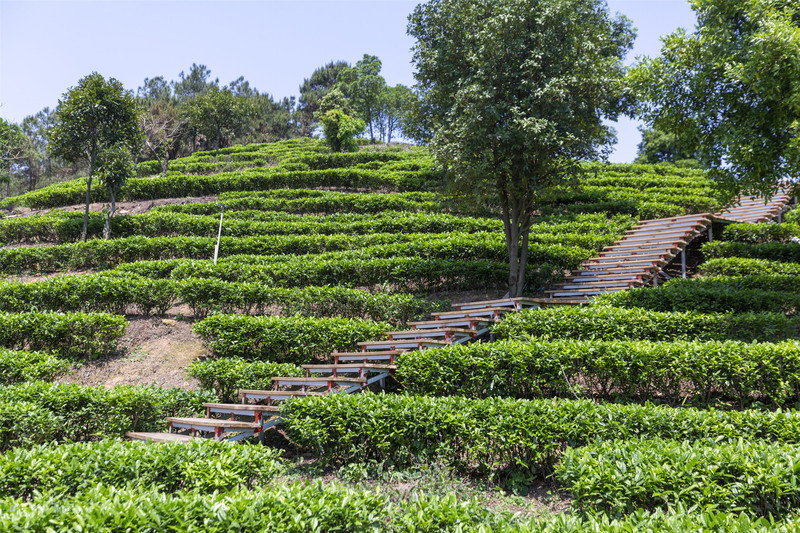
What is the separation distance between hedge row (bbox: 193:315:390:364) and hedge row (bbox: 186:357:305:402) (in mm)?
870

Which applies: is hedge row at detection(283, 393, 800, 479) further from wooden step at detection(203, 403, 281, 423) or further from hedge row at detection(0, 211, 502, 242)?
hedge row at detection(0, 211, 502, 242)

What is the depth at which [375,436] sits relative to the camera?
5.97 metres

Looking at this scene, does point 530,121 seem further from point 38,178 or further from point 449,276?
point 38,178

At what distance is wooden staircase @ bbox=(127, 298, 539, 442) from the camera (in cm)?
676

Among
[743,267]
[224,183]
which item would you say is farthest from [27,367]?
[224,183]

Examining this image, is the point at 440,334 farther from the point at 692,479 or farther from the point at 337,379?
the point at 692,479

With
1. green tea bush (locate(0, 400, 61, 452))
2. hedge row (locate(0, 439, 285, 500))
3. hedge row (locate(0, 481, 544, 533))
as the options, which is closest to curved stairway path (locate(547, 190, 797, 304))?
hedge row (locate(0, 481, 544, 533))

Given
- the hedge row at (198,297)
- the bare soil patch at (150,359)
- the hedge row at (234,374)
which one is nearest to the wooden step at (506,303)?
the hedge row at (198,297)

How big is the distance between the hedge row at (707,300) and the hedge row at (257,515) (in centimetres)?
696

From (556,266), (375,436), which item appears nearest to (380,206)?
(556,266)

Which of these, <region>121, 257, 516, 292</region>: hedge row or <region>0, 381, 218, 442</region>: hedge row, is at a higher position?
<region>121, 257, 516, 292</region>: hedge row

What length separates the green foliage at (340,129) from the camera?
107 ft

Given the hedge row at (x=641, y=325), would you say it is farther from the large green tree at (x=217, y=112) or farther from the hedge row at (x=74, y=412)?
the large green tree at (x=217, y=112)

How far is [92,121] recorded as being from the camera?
1897cm
